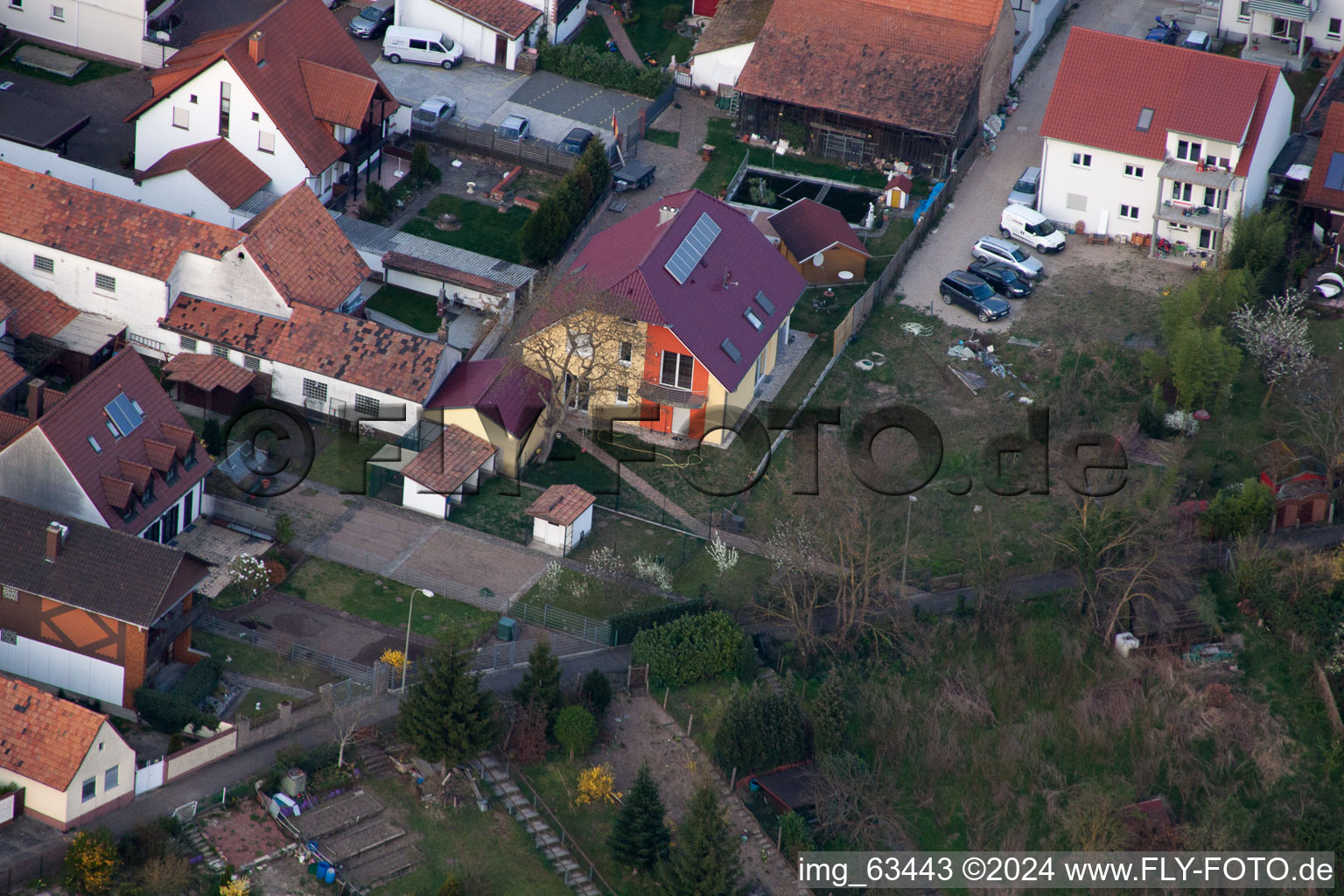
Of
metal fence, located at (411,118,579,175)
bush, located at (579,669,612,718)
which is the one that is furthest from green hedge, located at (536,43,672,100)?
bush, located at (579,669,612,718)

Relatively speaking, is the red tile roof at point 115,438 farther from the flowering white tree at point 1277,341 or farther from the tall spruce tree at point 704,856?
the flowering white tree at point 1277,341

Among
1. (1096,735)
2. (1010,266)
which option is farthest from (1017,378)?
(1096,735)

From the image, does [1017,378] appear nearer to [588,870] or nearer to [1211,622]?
[1211,622]

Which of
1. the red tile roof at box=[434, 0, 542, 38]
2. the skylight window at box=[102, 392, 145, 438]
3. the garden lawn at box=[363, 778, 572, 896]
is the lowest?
the garden lawn at box=[363, 778, 572, 896]

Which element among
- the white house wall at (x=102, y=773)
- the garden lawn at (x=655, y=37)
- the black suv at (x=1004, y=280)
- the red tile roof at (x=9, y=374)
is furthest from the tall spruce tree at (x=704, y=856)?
the garden lawn at (x=655, y=37)

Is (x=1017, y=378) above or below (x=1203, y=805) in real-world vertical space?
above

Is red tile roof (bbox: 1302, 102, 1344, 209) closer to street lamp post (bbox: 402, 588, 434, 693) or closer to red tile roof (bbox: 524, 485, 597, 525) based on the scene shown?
red tile roof (bbox: 524, 485, 597, 525)

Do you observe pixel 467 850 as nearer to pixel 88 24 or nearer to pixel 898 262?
pixel 898 262

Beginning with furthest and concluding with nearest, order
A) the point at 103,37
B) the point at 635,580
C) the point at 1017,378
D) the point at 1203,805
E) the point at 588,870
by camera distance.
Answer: the point at 103,37 < the point at 1017,378 < the point at 635,580 < the point at 1203,805 < the point at 588,870
